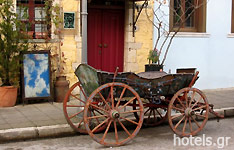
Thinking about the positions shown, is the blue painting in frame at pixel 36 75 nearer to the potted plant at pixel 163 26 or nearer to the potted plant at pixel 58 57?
Result: the potted plant at pixel 58 57

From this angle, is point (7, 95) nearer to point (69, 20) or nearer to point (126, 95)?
point (69, 20)

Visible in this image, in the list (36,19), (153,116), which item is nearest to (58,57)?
(36,19)

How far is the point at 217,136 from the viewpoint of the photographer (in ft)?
22.0

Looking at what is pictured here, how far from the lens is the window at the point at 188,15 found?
35.5 ft

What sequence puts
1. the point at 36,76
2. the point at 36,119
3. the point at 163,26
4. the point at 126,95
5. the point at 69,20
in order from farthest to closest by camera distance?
the point at 163,26, the point at 69,20, the point at 36,76, the point at 36,119, the point at 126,95

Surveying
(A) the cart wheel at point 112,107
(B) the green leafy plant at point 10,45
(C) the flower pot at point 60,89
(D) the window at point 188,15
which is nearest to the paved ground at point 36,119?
(C) the flower pot at point 60,89

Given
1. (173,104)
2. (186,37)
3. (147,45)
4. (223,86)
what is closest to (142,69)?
(147,45)

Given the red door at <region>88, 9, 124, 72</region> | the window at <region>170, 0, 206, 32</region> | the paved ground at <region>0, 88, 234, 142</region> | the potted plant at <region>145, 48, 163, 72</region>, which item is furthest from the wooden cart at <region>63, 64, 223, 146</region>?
the window at <region>170, 0, 206, 32</region>

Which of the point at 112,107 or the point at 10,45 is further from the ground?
the point at 10,45

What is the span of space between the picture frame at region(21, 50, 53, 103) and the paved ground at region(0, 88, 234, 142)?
256 millimetres

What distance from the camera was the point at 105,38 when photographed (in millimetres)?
10289

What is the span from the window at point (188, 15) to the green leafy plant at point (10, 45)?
4278mm

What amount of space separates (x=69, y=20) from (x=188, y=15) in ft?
11.4

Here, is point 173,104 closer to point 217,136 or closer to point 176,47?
point 217,136
